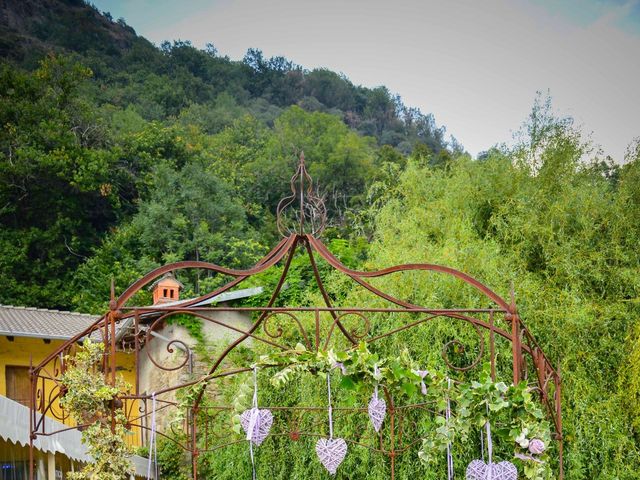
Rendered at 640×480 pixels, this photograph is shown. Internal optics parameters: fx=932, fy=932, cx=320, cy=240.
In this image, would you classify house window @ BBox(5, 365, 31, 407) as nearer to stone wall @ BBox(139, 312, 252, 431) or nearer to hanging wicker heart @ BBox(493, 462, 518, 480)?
stone wall @ BBox(139, 312, 252, 431)

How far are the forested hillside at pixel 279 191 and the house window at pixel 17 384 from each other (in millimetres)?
4215

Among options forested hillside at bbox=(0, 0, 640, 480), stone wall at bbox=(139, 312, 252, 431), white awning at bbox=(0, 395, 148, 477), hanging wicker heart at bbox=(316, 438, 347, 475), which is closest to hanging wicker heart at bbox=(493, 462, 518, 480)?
hanging wicker heart at bbox=(316, 438, 347, 475)

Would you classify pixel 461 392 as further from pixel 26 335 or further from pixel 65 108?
pixel 65 108

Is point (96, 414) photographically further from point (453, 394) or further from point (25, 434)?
point (453, 394)

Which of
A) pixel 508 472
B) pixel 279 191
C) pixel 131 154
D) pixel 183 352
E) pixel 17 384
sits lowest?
pixel 508 472

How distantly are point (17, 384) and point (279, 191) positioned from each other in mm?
10759

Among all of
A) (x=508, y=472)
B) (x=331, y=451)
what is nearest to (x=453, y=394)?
(x=508, y=472)

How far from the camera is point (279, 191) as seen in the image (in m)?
23.2

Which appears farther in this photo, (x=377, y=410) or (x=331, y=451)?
(x=331, y=451)

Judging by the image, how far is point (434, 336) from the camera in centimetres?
1017

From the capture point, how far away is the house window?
13406 mm

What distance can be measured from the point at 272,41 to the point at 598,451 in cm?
2305

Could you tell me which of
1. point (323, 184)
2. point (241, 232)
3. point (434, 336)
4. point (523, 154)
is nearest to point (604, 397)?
point (434, 336)

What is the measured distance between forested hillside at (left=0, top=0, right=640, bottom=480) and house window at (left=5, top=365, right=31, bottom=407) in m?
4.21
